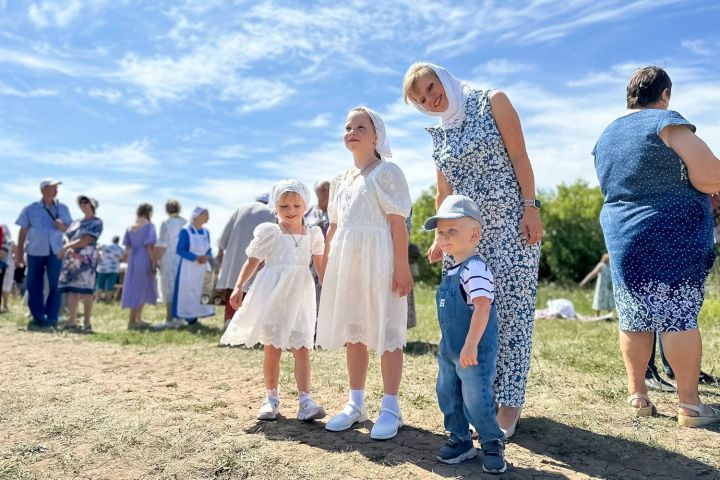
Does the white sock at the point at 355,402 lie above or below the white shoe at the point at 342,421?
above

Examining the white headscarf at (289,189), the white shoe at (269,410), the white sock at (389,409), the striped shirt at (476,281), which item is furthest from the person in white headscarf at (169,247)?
the striped shirt at (476,281)

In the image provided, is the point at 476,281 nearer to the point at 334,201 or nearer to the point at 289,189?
the point at 334,201

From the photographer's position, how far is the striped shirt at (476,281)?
3028 millimetres

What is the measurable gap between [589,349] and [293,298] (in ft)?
12.4

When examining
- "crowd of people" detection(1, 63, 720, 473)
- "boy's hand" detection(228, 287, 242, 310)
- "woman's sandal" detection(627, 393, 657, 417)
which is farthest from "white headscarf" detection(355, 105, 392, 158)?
"woman's sandal" detection(627, 393, 657, 417)

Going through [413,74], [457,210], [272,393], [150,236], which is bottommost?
[272,393]

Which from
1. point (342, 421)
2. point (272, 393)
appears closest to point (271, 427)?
point (272, 393)

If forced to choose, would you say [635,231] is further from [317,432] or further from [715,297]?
[715,297]

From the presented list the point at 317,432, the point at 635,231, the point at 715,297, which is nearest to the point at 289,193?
the point at 317,432

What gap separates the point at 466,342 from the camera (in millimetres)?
2986

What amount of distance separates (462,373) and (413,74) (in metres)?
1.68

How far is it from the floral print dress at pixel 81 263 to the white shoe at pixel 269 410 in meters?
6.48

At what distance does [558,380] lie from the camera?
525 cm

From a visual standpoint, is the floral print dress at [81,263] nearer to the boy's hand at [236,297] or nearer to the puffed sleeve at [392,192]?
the boy's hand at [236,297]
